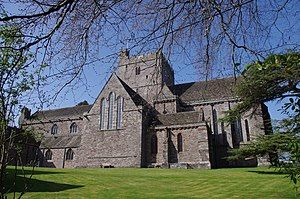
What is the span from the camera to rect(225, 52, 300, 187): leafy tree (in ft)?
13.0

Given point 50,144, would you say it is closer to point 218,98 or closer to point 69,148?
point 69,148

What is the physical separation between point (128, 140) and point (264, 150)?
16.8m

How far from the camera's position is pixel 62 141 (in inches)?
1614

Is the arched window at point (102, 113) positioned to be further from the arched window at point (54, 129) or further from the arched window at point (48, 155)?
the arched window at point (54, 129)

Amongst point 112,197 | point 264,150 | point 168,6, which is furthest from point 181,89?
point 168,6

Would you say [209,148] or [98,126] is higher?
[98,126]

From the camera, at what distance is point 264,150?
63.9 feet

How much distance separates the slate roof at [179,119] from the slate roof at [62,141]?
12.6m

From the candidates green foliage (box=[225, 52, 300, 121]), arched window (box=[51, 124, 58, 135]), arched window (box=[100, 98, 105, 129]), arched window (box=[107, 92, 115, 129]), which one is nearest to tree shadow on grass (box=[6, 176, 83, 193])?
green foliage (box=[225, 52, 300, 121])

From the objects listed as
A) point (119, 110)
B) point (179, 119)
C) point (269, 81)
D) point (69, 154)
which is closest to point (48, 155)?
point (69, 154)

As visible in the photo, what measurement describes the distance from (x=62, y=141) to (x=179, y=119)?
1860 centimetres

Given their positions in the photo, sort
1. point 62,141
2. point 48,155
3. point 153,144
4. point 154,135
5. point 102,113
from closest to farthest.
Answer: point 153,144 → point 154,135 → point 102,113 → point 48,155 → point 62,141

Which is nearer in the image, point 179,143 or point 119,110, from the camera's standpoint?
point 179,143

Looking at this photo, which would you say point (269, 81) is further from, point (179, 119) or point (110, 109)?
point (110, 109)
